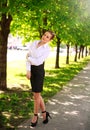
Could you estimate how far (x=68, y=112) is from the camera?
31.3ft

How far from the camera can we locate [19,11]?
439 inches

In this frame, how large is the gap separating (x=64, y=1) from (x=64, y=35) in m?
10.4

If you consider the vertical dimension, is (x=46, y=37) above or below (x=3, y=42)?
above

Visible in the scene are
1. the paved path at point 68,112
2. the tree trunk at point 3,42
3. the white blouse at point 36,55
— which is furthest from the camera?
the tree trunk at point 3,42

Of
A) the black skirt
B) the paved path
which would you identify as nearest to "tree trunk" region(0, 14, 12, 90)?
the paved path

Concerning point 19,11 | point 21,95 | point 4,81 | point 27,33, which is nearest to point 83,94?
point 21,95

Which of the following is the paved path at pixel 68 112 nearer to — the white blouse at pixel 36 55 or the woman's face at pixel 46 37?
the white blouse at pixel 36 55

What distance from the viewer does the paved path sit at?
308 inches

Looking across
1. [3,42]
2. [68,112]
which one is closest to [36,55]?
[68,112]

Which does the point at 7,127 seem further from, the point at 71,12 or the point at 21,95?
the point at 71,12

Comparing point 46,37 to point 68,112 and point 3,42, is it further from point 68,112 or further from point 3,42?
point 3,42

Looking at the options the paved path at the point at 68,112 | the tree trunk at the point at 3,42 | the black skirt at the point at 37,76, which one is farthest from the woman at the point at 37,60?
the tree trunk at the point at 3,42

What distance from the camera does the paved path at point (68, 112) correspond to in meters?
7.83

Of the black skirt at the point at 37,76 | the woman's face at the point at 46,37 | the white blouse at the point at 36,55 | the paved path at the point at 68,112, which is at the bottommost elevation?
the paved path at the point at 68,112
